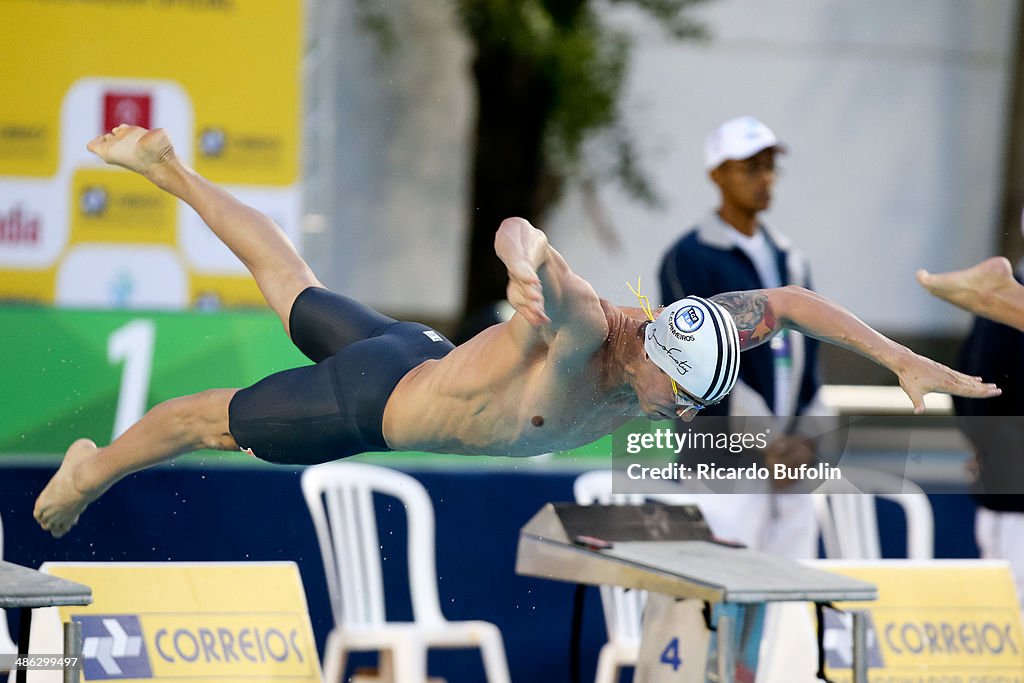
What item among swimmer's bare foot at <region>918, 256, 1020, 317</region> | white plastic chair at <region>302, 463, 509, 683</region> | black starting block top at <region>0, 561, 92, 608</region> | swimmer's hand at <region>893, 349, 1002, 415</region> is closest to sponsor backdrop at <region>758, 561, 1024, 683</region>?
swimmer's bare foot at <region>918, 256, 1020, 317</region>

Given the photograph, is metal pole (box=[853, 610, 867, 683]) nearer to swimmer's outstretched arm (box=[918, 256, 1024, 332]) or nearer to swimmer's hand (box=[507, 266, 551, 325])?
swimmer's outstretched arm (box=[918, 256, 1024, 332])

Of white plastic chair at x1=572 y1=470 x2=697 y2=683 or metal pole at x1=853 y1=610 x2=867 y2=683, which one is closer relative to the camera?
metal pole at x1=853 y1=610 x2=867 y2=683

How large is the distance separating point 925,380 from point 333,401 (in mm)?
1765

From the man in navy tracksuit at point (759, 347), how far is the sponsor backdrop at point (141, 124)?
179 centimetres

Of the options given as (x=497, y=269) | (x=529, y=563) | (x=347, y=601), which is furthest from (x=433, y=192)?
(x=529, y=563)

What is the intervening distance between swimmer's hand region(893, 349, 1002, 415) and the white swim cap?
1.65ft

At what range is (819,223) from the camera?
27.8ft

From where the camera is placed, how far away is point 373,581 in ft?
21.1

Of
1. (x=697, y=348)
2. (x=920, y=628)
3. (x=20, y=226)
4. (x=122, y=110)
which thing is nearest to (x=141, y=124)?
(x=122, y=110)

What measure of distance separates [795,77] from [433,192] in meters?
2.21

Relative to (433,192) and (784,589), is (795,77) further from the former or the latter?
(784,589)

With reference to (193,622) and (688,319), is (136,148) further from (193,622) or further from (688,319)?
(688,319)

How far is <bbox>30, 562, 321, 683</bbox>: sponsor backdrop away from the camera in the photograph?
4.91 metres
